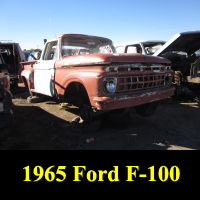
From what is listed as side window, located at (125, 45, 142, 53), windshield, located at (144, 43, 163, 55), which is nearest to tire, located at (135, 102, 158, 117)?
side window, located at (125, 45, 142, 53)

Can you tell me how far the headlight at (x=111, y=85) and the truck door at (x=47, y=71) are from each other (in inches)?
71.3

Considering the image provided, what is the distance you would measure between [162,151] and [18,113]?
407cm

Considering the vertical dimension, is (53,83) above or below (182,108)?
above

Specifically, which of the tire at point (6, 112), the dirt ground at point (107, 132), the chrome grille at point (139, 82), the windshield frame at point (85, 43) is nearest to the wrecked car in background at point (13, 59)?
the dirt ground at point (107, 132)

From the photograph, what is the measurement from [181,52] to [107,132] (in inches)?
200

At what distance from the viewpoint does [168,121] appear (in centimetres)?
558

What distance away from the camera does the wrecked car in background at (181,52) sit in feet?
23.7

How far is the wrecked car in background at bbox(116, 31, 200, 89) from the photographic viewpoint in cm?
721

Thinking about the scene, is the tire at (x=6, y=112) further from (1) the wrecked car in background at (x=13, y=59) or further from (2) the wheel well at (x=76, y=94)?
(1) the wrecked car in background at (x=13, y=59)

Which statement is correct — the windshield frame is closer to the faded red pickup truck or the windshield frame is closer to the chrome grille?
the faded red pickup truck

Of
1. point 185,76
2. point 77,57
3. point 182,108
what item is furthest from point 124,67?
point 185,76

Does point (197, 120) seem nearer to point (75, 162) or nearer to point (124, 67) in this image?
point (124, 67)

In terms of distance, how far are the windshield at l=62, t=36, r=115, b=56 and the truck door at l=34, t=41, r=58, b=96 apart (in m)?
0.25

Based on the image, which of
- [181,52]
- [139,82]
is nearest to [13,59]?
[181,52]
